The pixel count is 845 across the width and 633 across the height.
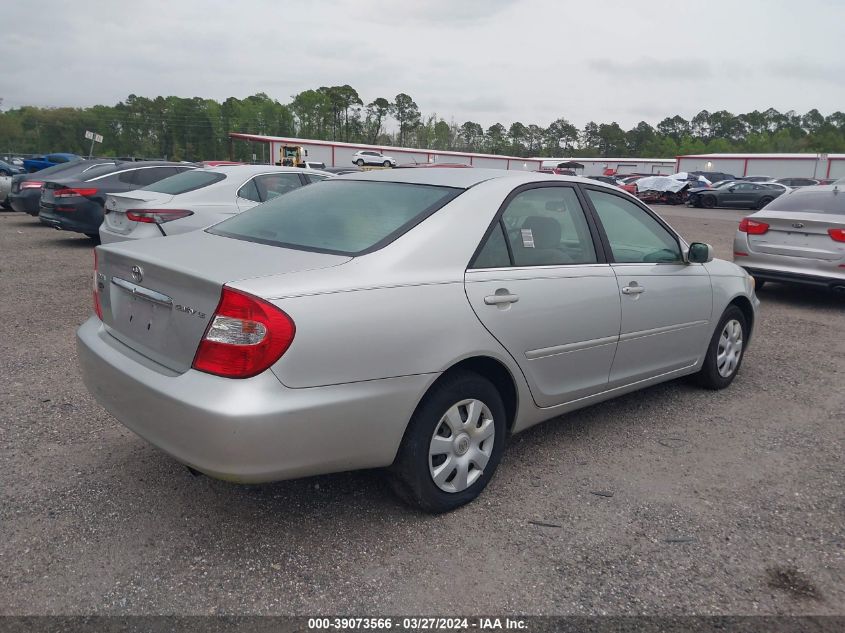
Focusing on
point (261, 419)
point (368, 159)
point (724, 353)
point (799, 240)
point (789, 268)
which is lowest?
point (724, 353)

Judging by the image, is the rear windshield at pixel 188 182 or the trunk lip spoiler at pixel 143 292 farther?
the rear windshield at pixel 188 182

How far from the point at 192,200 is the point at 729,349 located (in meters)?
6.04

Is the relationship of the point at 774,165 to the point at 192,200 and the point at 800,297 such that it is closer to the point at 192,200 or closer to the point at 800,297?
the point at 800,297

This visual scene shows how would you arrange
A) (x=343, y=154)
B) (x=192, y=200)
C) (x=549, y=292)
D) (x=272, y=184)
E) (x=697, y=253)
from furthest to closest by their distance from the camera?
1. (x=343, y=154)
2. (x=272, y=184)
3. (x=192, y=200)
4. (x=697, y=253)
5. (x=549, y=292)

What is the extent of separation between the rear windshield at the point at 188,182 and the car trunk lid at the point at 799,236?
270 inches

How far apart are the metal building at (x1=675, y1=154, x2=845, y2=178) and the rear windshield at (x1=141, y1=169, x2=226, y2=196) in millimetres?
57771

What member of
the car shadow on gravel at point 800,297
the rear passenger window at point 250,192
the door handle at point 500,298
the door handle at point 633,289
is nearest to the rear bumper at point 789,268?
the car shadow on gravel at point 800,297

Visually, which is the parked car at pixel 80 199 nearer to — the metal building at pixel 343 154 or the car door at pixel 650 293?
the car door at pixel 650 293

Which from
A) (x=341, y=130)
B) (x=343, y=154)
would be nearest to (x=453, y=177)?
(x=343, y=154)

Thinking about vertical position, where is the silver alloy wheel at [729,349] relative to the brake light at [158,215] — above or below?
below

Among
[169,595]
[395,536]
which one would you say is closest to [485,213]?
[395,536]

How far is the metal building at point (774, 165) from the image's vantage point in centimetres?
5500

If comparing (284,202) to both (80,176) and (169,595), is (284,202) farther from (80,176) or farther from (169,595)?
(80,176)

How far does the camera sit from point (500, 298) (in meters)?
3.21
